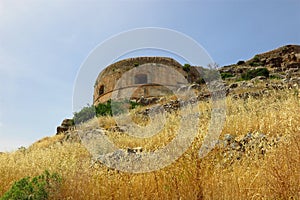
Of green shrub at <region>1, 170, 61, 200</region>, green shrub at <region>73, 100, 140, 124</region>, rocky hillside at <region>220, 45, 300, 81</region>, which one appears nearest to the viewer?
green shrub at <region>1, 170, 61, 200</region>

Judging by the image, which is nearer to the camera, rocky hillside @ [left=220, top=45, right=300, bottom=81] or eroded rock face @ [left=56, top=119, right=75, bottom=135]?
eroded rock face @ [left=56, top=119, right=75, bottom=135]

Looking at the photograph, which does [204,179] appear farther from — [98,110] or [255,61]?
[255,61]

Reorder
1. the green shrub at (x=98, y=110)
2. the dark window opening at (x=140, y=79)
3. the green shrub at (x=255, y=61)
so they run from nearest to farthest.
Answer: the green shrub at (x=98, y=110) < the dark window opening at (x=140, y=79) < the green shrub at (x=255, y=61)

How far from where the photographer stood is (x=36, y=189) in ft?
10.0

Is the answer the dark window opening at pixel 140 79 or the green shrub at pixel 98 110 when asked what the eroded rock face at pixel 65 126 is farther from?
the dark window opening at pixel 140 79

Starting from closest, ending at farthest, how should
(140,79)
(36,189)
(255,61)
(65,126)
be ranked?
(36,189) → (65,126) → (140,79) → (255,61)

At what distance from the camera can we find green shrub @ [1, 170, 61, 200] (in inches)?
116

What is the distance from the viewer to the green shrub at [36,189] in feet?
9.63

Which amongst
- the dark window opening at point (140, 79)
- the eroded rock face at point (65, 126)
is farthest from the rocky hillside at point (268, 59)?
the eroded rock face at point (65, 126)

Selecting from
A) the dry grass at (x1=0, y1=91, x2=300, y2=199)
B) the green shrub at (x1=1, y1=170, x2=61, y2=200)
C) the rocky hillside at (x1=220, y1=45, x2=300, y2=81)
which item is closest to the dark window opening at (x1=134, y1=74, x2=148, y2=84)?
the rocky hillside at (x1=220, y1=45, x2=300, y2=81)

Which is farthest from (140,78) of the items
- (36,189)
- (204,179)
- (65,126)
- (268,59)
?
(204,179)

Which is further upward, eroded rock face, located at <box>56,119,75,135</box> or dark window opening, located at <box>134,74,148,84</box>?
dark window opening, located at <box>134,74,148,84</box>

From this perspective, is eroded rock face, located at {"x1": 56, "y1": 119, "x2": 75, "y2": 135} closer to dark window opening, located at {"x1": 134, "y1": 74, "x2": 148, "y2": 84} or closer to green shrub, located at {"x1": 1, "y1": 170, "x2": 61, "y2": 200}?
dark window opening, located at {"x1": 134, "y1": 74, "x2": 148, "y2": 84}

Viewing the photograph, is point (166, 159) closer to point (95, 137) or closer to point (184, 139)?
point (184, 139)
